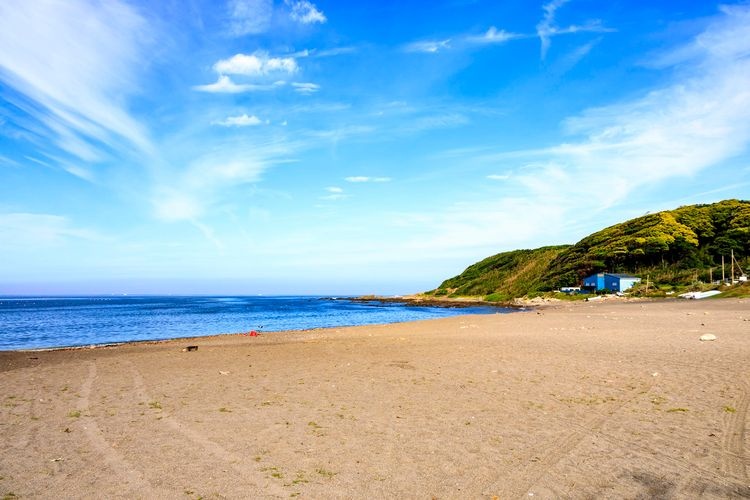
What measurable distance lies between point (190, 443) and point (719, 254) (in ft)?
271

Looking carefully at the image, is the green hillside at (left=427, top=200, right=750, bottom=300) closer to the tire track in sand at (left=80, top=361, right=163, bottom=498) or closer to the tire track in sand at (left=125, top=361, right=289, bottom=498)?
the tire track in sand at (left=125, top=361, right=289, bottom=498)

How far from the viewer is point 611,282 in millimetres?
65438

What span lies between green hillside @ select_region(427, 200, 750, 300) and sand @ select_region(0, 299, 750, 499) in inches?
2122

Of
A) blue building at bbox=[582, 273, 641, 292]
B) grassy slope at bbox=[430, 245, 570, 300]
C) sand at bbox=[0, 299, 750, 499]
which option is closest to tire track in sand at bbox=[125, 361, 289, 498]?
sand at bbox=[0, 299, 750, 499]

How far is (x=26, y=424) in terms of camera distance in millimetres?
8617

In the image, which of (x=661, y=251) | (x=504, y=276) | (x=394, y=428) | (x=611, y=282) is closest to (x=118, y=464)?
(x=394, y=428)

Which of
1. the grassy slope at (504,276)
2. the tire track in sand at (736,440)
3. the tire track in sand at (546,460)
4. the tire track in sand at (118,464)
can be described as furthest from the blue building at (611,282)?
the tire track in sand at (118,464)

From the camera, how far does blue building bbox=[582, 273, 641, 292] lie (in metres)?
62.5

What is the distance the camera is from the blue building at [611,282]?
62531 mm

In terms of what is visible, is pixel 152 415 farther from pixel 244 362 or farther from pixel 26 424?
pixel 244 362

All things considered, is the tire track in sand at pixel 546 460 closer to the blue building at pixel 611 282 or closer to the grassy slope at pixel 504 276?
the blue building at pixel 611 282

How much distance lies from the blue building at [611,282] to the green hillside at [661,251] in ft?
9.95

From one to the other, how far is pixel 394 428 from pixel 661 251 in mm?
79090

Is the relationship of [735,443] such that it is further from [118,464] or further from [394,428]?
[118,464]
